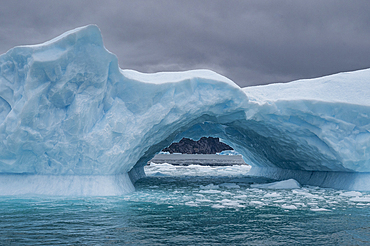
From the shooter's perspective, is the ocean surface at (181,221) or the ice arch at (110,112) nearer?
the ocean surface at (181,221)

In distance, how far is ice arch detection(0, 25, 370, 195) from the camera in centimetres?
974

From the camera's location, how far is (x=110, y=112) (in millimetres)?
10656

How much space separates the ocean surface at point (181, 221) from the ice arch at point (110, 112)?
1.14 m

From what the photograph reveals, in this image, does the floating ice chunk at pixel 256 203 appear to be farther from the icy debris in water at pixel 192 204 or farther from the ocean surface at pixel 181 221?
the icy debris in water at pixel 192 204

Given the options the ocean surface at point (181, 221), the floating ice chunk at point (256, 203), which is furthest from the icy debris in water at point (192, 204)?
the floating ice chunk at point (256, 203)

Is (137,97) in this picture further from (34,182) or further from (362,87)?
(362,87)

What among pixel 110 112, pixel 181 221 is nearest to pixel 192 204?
pixel 181 221

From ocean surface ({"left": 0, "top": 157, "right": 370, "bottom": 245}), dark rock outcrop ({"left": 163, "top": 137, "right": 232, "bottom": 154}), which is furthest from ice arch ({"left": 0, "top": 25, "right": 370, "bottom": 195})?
dark rock outcrop ({"left": 163, "top": 137, "right": 232, "bottom": 154})

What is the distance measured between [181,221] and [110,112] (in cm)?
486

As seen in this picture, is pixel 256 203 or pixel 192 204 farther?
pixel 256 203

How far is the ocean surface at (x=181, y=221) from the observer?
5586mm

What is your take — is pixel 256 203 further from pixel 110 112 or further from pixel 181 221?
pixel 110 112

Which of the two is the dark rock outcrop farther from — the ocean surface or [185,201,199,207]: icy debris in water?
[185,201,199,207]: icy debris in water

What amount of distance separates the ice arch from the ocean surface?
1144mm
